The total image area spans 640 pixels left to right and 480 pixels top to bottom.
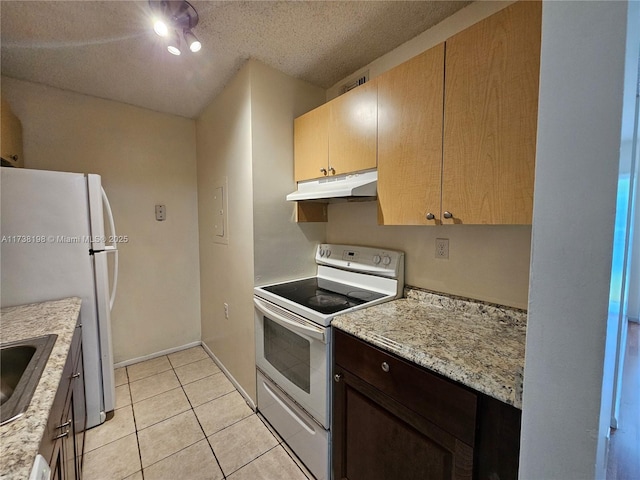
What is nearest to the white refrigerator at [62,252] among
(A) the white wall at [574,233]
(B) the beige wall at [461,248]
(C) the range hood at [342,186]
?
(C) the range hood at [342,186]

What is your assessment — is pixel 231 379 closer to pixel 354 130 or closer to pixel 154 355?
pixel 154 355

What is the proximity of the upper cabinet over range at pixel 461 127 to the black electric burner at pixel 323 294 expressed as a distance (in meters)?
0.50

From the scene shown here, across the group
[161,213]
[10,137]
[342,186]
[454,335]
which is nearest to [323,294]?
[342,186]

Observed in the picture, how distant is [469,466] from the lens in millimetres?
809

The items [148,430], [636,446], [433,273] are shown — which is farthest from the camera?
[148,430]

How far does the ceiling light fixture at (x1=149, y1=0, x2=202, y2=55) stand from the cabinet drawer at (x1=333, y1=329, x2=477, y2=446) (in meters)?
1.68

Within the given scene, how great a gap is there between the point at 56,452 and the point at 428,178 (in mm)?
1586

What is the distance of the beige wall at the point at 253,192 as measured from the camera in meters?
1.78

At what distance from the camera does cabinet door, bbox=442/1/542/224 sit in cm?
90

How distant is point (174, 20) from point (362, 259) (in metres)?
1.63

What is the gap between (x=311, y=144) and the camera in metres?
1.78

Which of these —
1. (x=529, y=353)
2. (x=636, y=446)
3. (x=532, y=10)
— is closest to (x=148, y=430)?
(x=529, y=353)

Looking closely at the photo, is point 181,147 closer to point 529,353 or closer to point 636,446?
point 529,353

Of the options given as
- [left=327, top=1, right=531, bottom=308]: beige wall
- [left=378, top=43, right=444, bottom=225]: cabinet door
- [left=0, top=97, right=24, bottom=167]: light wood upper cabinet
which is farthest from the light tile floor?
[left=0, top=97, right=24, bottom=167]: light wood upper cabinet
